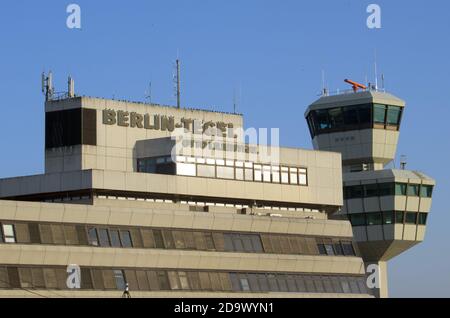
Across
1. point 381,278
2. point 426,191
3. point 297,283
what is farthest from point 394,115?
point 297,283

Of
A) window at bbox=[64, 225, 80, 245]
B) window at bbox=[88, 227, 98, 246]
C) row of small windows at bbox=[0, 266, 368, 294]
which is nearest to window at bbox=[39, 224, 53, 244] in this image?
window at bbox=[64, 225, 80, 245]

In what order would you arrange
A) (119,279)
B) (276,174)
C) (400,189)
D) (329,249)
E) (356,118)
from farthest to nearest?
1. (356,118)
2. (400,189)
3. (276,174)
4. (329,249)
5. (119,279)

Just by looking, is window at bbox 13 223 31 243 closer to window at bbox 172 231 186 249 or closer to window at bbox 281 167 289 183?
window at bbox 172 231 186 249

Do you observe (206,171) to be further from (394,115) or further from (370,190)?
(394,115)

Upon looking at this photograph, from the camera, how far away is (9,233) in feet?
267

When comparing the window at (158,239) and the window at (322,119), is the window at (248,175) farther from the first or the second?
the window at (322,119)

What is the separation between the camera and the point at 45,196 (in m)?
94.5

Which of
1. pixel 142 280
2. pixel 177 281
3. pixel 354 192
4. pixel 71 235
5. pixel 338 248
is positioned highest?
pixel 354 192

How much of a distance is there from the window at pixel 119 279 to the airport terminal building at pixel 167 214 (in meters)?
0.12

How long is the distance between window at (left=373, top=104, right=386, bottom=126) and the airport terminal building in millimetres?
38217

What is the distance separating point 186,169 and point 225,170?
474 centimetres

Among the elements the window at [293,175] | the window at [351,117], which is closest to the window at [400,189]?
the window at [351,117]

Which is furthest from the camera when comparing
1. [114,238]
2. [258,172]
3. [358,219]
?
[358,219]
